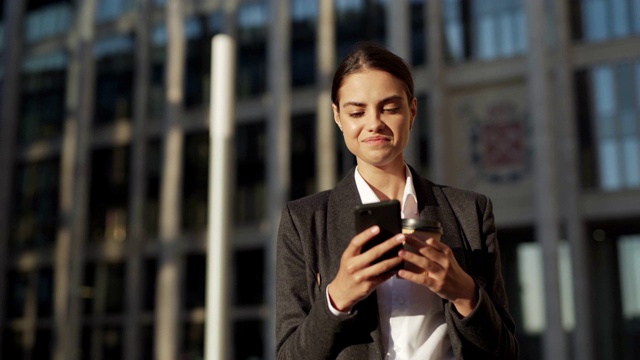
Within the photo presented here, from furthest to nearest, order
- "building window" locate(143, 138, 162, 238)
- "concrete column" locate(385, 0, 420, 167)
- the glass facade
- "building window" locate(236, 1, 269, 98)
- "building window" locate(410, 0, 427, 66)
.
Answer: "building window" locate(143, 138, 162, 238)
"building window" locate(236, 1, 269, 98)
"building window" locate(410, 0, 427, 66)
"concrete column" locate(385, 0, 420, 167)
the glass facade

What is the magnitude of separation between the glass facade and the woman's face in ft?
69.9

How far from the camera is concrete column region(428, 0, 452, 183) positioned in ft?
79.3

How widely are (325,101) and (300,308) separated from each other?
79.7 feet

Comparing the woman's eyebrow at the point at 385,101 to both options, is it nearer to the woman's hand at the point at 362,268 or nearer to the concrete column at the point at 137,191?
the woman's hand at the point at 362,268

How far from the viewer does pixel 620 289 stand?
76.4 feet

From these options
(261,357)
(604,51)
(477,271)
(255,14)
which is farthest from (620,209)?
(477,271)

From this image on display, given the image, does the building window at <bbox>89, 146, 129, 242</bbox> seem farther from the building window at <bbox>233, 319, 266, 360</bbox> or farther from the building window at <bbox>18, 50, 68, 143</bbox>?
the building window at <bbox>233, 319, 266, 360</bbox>

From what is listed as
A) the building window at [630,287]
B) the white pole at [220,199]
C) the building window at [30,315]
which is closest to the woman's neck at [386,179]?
the white pole at [220,199]

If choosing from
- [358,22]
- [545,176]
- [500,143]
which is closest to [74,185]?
[358,22]

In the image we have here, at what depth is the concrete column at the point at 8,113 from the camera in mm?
32531

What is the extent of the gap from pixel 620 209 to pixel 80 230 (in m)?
18.5

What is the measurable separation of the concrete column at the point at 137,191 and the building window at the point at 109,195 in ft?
1.31

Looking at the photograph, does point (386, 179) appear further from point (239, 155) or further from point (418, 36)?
point (239, 155)

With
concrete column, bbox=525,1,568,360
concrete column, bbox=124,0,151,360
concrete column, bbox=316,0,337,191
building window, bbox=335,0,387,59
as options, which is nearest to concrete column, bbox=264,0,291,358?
concrete column, bbox=316,0,337,191
